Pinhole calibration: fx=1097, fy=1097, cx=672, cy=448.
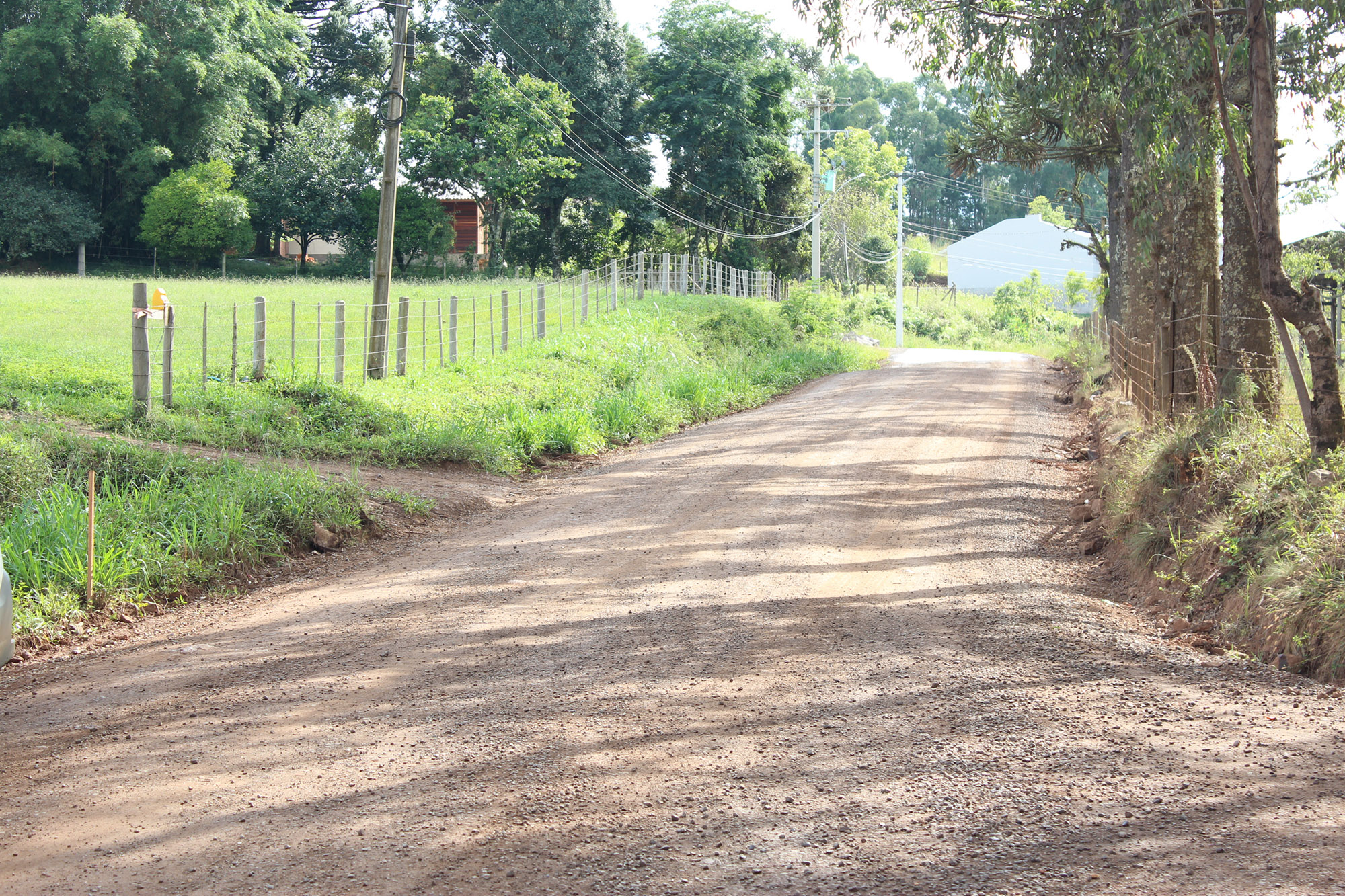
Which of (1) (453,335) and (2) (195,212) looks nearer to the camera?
(1) (453,335)

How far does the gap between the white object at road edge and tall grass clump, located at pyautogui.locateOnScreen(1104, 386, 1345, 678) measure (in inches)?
244

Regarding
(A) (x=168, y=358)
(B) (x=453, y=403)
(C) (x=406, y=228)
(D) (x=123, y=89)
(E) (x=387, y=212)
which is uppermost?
(D) (x=123, y=89)

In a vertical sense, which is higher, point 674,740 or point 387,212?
point 387,212

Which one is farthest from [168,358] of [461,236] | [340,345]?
[461,236]

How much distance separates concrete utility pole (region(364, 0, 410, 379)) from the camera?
17.0 meters

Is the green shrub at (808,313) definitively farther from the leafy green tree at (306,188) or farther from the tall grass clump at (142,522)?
the tall grass clump at (142,522)

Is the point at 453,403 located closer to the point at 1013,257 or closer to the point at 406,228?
the point at 406,228

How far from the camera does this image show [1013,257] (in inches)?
3127

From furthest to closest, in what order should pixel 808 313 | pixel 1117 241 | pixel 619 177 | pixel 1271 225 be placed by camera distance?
1. pixel 619 177
2. pixel 808 313
3. pixel 1117 241
4. pixel 1271 225

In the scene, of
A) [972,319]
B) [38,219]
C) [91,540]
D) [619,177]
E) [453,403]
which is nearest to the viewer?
[91,540]

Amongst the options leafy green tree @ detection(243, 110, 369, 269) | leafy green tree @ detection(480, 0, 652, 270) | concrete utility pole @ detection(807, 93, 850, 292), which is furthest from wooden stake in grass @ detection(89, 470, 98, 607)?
leafy green tree @ detection(243, 110, 369, 269)

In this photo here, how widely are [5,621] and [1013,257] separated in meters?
80.8

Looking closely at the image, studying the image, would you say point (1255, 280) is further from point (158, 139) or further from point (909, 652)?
point (158, 139)

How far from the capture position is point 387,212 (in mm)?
17531
